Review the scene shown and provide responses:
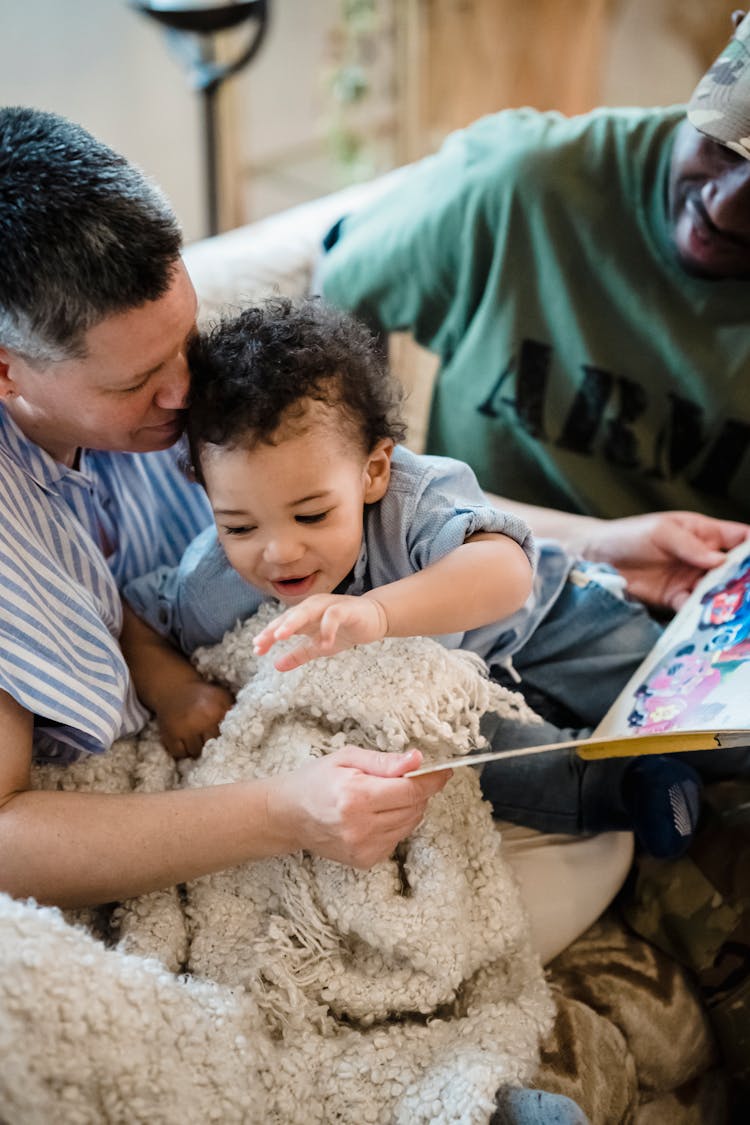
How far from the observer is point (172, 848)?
95 cm

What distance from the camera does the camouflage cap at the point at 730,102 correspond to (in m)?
1.12

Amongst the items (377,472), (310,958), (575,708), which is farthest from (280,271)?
(310,958)

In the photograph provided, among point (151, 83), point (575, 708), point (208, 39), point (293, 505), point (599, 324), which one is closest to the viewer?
point (293, 505)

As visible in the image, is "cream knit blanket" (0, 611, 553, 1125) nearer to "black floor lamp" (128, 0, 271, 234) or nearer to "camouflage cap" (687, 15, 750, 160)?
"camouflage cap" (687, 15, 750, 160)

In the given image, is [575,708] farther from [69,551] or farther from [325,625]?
[69,551]

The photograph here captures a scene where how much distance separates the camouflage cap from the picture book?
0.45m

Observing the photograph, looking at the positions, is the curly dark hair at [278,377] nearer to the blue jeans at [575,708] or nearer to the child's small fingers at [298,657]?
the child's small fingers at [298,657]

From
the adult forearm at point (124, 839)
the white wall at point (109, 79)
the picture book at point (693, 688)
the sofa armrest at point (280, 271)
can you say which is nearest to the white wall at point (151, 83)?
the white wall at point (109, 79)

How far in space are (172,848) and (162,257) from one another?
504 millimetres

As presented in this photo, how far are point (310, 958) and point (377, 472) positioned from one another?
453 mm

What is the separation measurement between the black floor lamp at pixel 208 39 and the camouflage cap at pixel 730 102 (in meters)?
1.15

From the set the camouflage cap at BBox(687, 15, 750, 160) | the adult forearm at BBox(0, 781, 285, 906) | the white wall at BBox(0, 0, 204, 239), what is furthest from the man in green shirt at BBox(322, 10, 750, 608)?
the white wall at BBox(0, 0, 204, 239)

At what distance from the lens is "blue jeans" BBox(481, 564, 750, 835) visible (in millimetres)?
1178

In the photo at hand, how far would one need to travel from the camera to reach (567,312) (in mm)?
1420
